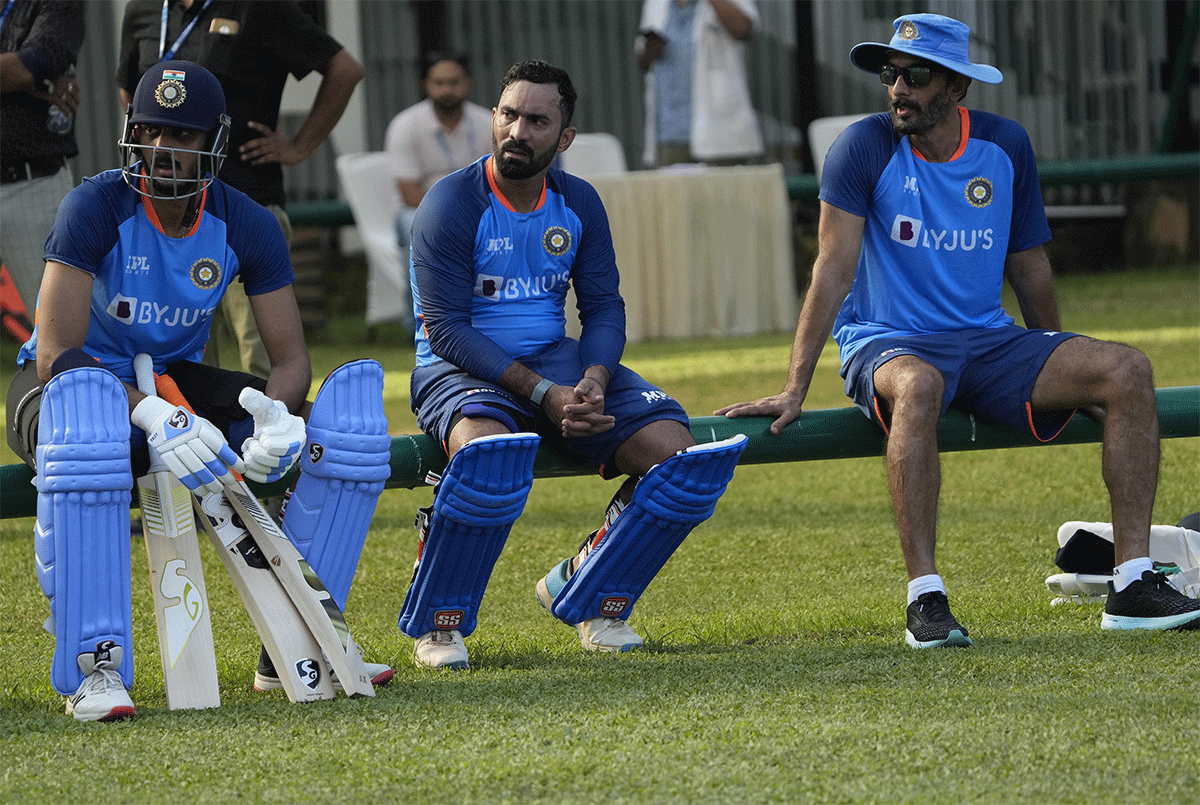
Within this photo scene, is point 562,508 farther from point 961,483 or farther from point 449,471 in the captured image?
point 449,471

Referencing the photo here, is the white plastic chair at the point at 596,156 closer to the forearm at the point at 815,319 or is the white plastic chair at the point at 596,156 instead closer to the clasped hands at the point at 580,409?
the forearm at the point at 815,319

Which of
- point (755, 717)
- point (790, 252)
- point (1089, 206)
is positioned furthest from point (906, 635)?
point (1089, 206)

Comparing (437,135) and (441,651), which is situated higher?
(437,135)

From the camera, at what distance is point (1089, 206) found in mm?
11859

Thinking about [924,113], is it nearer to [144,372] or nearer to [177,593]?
[144,372]

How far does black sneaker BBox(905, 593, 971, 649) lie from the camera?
322 cm

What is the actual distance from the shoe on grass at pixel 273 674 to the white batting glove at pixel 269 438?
0.35 metres

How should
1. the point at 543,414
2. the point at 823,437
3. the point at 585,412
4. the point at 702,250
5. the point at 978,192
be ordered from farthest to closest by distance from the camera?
the point at 702,250 < the point at 978,192 < the point at 823,437 < the point at 543,414 < the point at 585,412

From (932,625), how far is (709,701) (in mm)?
615

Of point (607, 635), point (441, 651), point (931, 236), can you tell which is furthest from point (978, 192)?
point (441, 651)

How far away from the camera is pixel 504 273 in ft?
A: 11.6

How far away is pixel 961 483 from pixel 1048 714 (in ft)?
8.86

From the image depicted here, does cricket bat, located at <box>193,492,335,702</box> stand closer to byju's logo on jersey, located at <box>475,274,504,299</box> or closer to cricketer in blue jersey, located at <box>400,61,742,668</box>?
cricketer in blue jersey, located at <box>400,61,742,668</box>

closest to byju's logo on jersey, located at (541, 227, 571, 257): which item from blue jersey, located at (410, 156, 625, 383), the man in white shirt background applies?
blue jersey, located at (410, 156, 625, 383)
